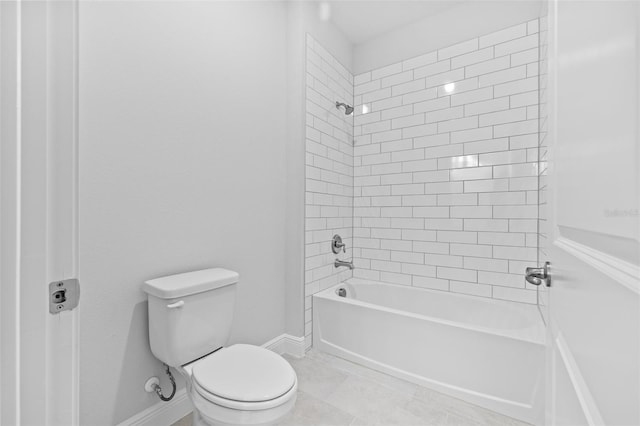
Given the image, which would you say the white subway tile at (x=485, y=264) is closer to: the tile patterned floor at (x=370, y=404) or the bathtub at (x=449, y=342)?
the bathtub at (x=449, y=342)

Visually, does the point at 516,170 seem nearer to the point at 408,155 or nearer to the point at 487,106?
the point at 487,106

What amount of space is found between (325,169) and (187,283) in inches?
59.0

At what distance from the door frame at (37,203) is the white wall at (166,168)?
0.78 meters

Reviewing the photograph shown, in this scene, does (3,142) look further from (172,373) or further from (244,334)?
(244,334)

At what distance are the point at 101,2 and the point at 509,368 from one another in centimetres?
267

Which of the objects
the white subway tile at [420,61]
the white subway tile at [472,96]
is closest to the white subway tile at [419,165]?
the white subway tile at [472,96]

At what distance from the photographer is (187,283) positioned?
56.6 inches

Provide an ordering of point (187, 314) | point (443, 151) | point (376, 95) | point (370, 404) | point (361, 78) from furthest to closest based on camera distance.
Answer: point (361, 78) → point (376, 95) → point (443, 151) → point (370, 404) → point (187, 314)

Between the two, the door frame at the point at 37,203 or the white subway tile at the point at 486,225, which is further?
the white subway tile at the point at 486,225

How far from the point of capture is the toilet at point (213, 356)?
1.15m

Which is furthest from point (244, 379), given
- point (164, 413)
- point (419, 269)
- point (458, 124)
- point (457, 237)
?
point (458, 124)

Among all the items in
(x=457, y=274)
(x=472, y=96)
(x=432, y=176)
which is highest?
(x=472, y=96)

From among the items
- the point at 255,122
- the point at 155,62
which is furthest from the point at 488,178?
the point at 155,62

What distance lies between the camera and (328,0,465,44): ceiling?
246 centimetres
